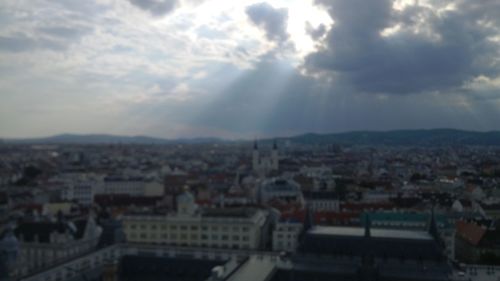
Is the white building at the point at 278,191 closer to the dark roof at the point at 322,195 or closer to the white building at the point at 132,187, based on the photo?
the dark roof at the point at 322,195

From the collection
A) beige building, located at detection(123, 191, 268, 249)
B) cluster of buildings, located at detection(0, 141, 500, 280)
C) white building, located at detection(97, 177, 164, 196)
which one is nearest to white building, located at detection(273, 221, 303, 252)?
cluster of buildings, located at detection(0, 141, 500, 280)

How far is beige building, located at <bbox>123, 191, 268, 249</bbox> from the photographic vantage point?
51.5 meters

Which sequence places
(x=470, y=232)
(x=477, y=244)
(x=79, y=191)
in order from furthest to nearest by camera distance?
(x=79, y=191) < (x=470, y=232) < (x=477, y=244)

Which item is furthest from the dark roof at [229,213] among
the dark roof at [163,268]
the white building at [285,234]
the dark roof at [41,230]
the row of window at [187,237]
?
the dark roof at [163,268]

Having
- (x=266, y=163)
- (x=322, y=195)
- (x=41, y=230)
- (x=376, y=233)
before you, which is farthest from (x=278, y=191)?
(x=266, y=163)

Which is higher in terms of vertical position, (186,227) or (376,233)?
(376,233)

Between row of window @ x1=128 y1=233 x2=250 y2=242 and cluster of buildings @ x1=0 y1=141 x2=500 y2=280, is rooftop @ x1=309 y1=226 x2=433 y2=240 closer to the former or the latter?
cluster of buildings @ x1=0 y1=141 x2=500 y2=280

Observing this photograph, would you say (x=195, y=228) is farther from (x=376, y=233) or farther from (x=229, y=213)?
(x=376, y=233)

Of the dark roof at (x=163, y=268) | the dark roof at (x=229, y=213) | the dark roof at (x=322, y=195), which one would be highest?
the dark roof at (x=229, y=213)

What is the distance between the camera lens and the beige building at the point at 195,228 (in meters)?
51.5

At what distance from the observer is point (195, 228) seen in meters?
52.4

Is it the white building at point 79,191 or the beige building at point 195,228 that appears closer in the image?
the beige building at point 195,228

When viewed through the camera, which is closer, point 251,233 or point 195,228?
point 251,233

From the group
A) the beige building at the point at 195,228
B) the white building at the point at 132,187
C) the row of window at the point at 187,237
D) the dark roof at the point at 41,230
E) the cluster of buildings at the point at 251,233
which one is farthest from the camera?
the white building at the point at 132,187
